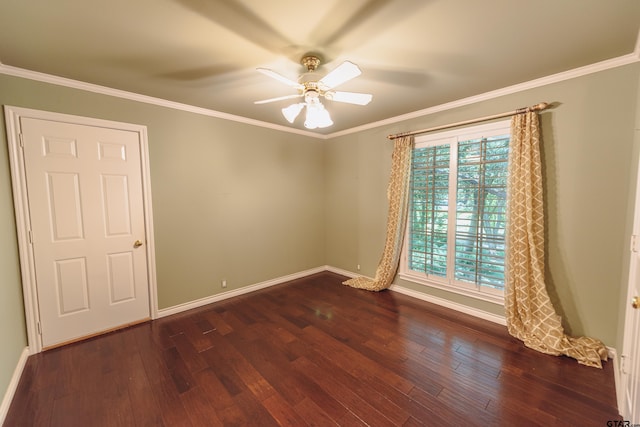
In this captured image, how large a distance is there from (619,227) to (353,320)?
255cm

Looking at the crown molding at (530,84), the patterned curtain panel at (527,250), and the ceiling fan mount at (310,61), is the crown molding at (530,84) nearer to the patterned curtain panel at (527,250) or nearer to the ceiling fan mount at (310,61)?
the patterned curtain panel at (527,250)

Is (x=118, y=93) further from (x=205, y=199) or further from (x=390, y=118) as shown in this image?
(x=390, y=118)

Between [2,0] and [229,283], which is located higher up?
[2,0]

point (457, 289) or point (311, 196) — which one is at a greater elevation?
point (311, 196)

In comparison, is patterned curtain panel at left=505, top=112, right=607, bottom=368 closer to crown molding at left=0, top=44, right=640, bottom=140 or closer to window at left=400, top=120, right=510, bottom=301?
window at left=400, top=120, right=510, bottom=301

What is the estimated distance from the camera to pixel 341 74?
5.54 ft

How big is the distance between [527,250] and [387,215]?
66.7 inches

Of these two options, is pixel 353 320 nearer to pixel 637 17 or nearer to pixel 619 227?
pixel 619 227

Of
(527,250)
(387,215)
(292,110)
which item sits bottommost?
(527,250)

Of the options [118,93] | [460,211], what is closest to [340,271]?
[460,211]

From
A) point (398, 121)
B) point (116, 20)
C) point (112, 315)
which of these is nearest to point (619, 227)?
point (398, 121)

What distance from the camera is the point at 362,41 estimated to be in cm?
180

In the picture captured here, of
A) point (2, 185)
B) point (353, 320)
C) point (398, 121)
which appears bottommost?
point (353, 320)

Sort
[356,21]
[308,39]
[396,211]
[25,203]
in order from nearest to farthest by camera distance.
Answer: [356,21] < [308,39] < [25,203] < [396,211]
